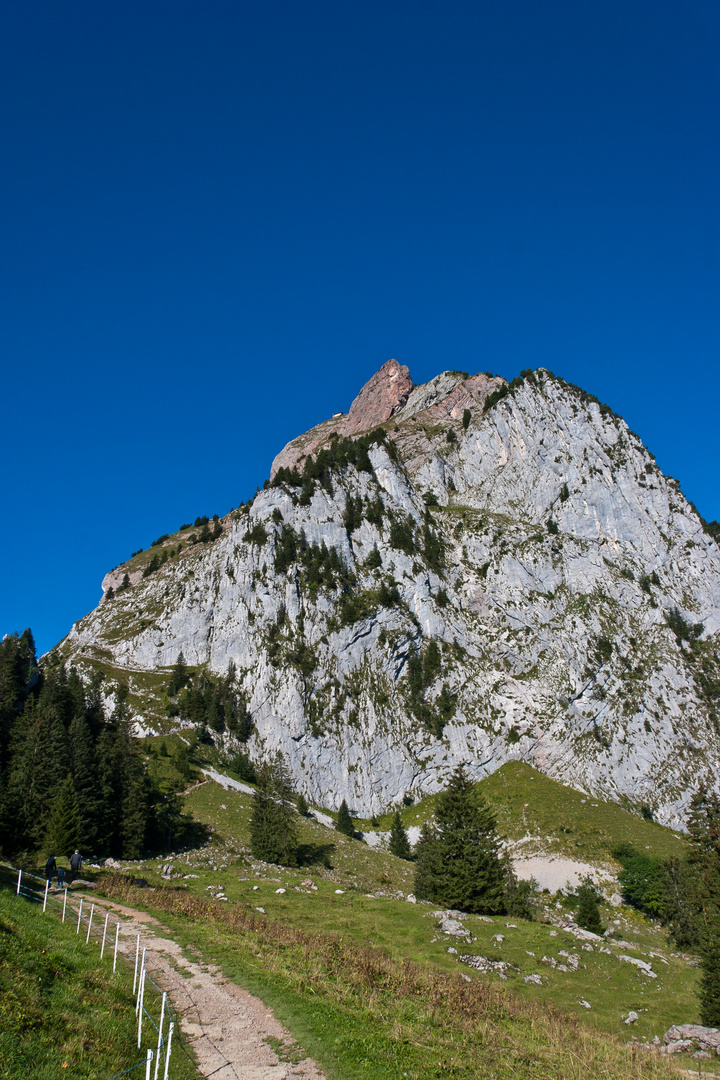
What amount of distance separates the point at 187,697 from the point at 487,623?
67.7 metres

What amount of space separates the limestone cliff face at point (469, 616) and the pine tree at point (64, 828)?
207ft

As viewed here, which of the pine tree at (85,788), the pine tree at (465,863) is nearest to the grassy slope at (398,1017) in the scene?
the pine tree at (465,863)

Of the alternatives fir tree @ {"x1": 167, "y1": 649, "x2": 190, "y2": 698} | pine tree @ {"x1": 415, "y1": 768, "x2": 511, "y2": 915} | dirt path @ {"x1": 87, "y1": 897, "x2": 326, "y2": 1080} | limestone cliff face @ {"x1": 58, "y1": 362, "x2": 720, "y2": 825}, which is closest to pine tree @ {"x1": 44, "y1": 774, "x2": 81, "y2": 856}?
dirt path @ {"x1": 87, "y1": 897, "x2": 326, "y2": 1080}

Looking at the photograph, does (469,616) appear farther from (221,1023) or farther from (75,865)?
(221,1023)

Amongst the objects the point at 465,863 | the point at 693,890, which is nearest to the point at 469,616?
the point at 693,890

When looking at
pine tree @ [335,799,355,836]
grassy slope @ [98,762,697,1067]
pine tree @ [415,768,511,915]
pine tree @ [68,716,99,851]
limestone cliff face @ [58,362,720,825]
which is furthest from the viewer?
limestone cliff face @ [58,362,720,825]

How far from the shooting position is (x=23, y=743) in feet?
191

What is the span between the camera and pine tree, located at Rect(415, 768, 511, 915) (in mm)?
41469

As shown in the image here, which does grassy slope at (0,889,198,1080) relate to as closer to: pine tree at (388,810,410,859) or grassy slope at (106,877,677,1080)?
grassy slope at (106,877,677,1080)

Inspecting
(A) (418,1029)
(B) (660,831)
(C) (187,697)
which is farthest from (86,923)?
(B) (660,831)

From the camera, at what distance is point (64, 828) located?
148 ft

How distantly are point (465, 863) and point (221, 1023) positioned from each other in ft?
101

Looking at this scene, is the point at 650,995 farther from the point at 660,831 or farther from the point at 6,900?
the point at 660,831

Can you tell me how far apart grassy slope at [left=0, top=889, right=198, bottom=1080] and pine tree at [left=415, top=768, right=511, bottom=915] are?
30.2m
